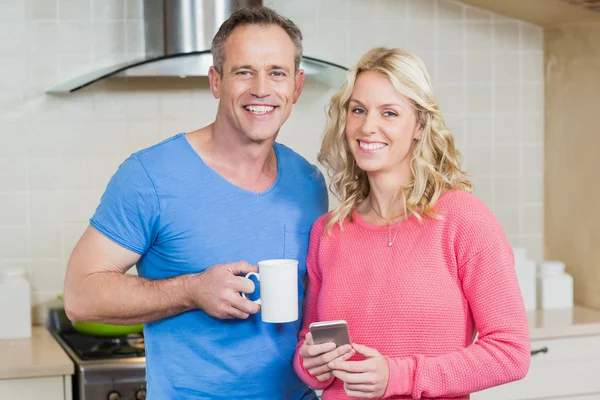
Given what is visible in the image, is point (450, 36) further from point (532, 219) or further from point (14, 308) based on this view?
point (14, 308)

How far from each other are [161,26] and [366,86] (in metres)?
1.34

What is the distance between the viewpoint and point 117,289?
1721 millimetres

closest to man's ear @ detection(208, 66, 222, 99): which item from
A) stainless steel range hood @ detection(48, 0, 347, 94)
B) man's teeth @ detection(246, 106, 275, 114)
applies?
man's teeth @ detection(246, 106, 275, 114)

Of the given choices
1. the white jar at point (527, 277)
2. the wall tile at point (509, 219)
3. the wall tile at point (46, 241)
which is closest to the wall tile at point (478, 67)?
the wall tile at point (509, 219)

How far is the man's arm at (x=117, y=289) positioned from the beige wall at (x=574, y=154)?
1.96 meters

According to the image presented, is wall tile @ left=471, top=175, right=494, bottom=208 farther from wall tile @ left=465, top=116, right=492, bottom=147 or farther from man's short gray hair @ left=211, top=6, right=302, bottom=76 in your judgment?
man's short gray hair @ left=211, top=6, right=302, bottom=76

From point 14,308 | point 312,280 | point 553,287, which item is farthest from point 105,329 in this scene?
point 553,287

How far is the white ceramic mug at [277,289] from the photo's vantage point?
1643 mm

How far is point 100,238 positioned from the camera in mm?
1740

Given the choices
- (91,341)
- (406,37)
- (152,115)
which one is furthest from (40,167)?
(406,37)

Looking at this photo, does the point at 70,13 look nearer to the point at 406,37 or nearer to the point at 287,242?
the point at 406,37

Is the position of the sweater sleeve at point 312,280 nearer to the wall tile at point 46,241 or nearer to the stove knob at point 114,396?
→ the stove knob at point 114,396

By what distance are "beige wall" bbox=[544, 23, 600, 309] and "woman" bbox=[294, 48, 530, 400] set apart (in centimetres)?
160

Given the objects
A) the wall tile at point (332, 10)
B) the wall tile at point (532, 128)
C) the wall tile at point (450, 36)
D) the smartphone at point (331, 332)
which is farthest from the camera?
the wall tile at point (532, 128)
